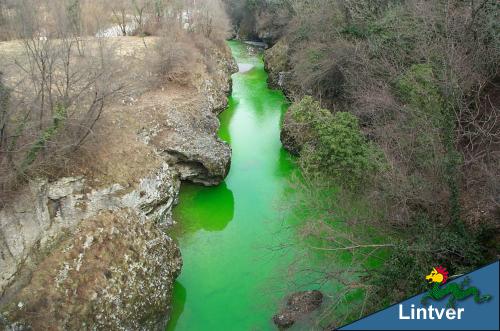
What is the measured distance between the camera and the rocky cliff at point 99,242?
10.4 meters

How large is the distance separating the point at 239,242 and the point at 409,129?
6.73 meters

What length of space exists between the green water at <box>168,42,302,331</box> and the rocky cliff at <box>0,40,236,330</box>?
78 cm

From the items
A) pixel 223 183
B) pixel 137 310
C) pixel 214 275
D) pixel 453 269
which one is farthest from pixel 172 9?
pixel 453 269

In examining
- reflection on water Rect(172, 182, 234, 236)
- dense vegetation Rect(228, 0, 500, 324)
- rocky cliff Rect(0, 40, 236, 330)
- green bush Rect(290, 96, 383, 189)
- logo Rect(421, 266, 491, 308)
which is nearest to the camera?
logo Rect(421, 266, 491, 308)

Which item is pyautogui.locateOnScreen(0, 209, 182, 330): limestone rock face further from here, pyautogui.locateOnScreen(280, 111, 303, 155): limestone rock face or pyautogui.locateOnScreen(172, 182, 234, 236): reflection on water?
pyautogui.locateOnScreen(280, 111, 303, 155): limestone rock face

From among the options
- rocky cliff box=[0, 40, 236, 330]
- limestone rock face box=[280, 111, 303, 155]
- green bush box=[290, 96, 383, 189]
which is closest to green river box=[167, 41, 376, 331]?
limestone rock face box=[280, 111, 303, 155]

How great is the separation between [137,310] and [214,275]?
3064 millimetres

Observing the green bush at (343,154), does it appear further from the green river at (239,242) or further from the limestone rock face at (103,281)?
the limestone rock face at (103,281)

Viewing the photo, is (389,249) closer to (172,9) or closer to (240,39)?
(172,9)

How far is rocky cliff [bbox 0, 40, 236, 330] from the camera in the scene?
10.4 metres

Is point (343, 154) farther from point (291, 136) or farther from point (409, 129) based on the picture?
point (291, 136)

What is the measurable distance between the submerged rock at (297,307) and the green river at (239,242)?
42cm

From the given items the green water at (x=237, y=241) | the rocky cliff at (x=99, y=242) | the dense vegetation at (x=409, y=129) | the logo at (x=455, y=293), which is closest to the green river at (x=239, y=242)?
the green water at (x=237, y=241)

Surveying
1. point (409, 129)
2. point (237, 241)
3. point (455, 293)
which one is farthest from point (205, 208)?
point (455, 293)
